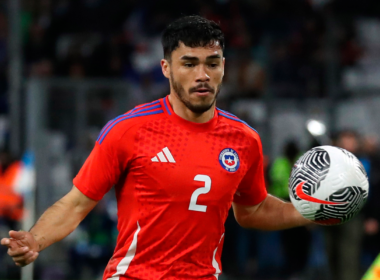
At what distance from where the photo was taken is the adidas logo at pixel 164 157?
3.40 meters

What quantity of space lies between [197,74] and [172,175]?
0.55 m

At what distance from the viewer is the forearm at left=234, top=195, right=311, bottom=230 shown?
12.8ft

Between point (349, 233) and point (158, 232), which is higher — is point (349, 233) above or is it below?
below

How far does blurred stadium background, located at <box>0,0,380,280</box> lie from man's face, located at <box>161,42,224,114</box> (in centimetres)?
424

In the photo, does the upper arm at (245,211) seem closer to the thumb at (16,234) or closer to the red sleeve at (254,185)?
the red sleeve at (254,185)

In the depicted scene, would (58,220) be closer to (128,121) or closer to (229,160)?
(128,121)

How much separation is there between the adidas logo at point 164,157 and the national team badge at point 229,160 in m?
0.28

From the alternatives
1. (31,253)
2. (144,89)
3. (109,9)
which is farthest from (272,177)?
(31,253)

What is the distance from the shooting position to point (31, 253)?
296 centimetres

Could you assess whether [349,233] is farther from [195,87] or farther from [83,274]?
[195,87]

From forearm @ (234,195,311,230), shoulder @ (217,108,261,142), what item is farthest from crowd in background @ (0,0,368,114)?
shoulder @ (217,108,261,142)

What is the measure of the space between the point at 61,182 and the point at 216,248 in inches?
269

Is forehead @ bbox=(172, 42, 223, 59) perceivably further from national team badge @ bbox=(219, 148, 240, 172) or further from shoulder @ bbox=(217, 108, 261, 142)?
national team badge @ bbox=(219, 148, 240, 172)

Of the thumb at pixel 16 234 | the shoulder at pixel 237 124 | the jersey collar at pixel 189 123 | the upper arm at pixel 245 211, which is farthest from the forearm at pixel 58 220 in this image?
the upper arm at pixel 245 211
